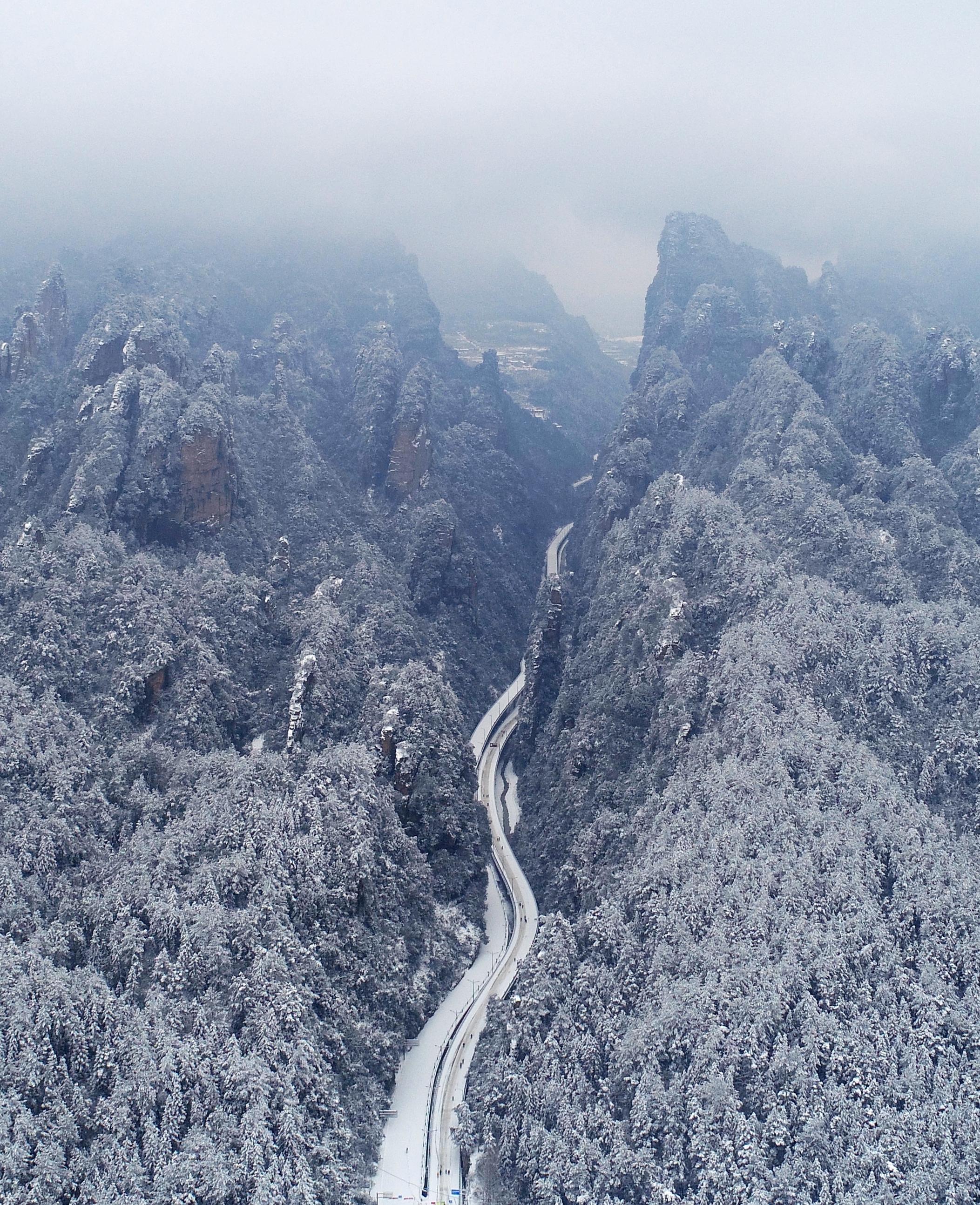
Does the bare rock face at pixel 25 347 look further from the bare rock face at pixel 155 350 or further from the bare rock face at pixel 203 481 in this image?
the bare rock face at pixel 203 481

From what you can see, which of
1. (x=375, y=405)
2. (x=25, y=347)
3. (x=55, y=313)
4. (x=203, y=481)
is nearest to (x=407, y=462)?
(x=375, y=405)

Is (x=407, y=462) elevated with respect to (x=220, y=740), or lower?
elevated

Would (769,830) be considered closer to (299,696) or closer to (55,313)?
(299,696)

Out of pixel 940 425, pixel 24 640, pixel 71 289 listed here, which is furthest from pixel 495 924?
pixel 71 289

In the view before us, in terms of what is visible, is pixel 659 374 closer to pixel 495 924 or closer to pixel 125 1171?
pixel 495 924

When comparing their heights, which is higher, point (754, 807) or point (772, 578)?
point (772, 578)

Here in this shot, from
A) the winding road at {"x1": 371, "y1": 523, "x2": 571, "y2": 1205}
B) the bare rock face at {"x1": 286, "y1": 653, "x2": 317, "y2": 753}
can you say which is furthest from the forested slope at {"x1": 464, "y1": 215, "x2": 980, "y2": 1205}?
the bare rock face at {"x1": 286, "y1": 653, "x2": 317, "y2": 753}

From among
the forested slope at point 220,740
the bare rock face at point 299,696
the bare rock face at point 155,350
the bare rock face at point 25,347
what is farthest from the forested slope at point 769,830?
the bare rock face at point 25,347
